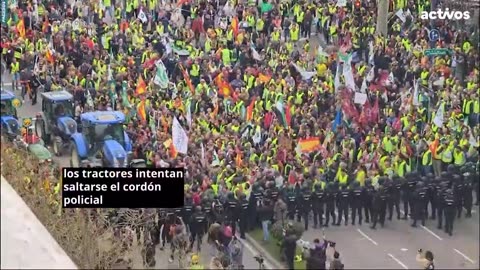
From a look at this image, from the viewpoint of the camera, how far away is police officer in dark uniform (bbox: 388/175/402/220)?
54.3 ft

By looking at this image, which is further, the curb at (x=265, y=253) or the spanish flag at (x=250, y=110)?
the spanish flag at (x=250, y=110)

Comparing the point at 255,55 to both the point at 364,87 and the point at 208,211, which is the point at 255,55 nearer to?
the point at 364,87

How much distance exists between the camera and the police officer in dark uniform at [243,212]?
16609 mm

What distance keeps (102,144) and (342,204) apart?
3.87 meters

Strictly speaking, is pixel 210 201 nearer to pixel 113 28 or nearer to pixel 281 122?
pixel 281 122

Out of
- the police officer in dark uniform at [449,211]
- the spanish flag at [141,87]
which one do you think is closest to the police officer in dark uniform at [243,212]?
the police officer in dark uniform at [449,211]

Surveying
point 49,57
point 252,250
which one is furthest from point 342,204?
point 49,57

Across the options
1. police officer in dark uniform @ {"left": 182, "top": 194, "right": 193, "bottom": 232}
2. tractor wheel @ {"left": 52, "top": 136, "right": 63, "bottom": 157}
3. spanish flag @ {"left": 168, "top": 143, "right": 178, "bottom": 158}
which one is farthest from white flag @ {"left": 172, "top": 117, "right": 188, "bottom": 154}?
tractor wheel @ {"left": 52, "top": 136, "right": 63, "bottom": 157}

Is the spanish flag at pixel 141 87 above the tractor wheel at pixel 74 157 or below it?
above

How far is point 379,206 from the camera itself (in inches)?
653

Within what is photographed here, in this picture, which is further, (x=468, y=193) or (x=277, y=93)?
(x=277, y=93)

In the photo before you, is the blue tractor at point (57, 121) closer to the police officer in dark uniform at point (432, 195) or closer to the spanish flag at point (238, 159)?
the spanish flag at point (238, 159)

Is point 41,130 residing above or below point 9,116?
below

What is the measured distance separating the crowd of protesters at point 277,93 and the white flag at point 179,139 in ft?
0.30
